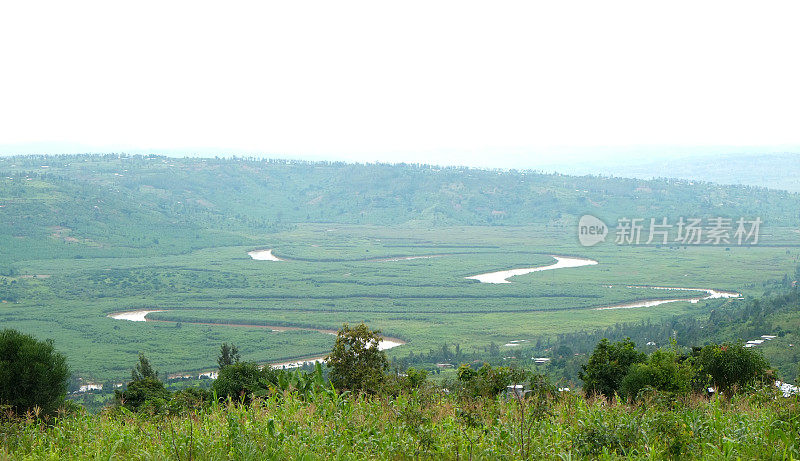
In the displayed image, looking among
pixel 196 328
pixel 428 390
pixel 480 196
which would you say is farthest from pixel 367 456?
pixel 480 196

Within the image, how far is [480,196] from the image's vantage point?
18488 cm

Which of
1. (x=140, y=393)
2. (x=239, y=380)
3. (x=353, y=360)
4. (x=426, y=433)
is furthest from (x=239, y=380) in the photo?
(x=426, y=433)

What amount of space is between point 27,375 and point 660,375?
17142 millimetres

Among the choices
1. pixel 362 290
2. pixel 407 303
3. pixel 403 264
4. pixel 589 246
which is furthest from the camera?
pixel 589 246

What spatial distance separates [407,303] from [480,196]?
327 feet

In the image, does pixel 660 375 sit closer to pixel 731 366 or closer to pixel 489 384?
pixel 731 366

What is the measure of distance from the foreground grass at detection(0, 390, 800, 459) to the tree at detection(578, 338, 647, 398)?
977 cm

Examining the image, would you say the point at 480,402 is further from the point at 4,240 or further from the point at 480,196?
the point at 480,196

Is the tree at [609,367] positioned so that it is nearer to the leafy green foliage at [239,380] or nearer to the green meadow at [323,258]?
the leafy green foliage at [239,380]

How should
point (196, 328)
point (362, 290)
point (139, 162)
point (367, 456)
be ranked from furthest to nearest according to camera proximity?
point (139, 162) < point (362, 290) < point (196, 328) < point (367, 456)

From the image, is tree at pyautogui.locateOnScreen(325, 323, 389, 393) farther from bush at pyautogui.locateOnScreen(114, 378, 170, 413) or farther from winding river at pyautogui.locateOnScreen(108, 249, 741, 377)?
winding river at pyautogui.locateOnScreen(108, 249, 741, 377)

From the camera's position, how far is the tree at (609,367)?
80.7ft

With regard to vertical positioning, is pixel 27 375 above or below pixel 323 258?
above

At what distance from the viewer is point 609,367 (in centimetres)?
2486
